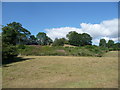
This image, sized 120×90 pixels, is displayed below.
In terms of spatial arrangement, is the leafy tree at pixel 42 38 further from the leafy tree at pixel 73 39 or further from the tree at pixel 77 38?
the leafy tree at pixel 73 39

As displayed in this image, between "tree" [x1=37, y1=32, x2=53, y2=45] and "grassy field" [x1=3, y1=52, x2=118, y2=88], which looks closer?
"grassy field" [x1=3, y1=52, x2=118, y2=88]

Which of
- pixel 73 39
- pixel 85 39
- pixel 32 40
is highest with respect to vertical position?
pixel 85 39

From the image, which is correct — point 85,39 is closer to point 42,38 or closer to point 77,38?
point 77,38

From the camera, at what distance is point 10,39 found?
8961mm

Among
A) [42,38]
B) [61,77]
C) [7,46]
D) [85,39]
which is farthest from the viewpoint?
[85,39]

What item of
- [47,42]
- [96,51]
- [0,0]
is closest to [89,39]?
[47,42]

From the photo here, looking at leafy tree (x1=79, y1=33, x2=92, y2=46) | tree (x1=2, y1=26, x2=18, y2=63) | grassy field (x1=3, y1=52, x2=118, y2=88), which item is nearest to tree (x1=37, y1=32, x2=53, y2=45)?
leafy tree (x1=79, y1=33, x2=92, y2=46)

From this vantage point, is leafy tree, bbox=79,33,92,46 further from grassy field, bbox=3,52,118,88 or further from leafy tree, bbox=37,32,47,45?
grassy field, bbox=3,52,118,88

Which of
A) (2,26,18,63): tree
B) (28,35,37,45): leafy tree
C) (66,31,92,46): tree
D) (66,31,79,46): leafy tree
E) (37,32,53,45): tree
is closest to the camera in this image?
(2,26,18,63): tree

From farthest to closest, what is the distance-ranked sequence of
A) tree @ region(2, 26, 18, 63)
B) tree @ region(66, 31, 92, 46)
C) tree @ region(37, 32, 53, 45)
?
1. tree @ region(37, 32, 53, 45)
2. tree @ region(66, 31, 92, 46)
3. tree @ region(2, 26, 18, 63)

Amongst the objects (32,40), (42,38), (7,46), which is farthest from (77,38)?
(7,46)

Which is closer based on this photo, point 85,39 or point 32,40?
point 32,40

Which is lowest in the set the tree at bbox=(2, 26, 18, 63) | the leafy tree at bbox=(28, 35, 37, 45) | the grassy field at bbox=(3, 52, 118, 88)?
the grassy field at bbox=(3, 52, 118, 88)

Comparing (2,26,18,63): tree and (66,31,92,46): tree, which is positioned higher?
(66,31,92,46): tree
